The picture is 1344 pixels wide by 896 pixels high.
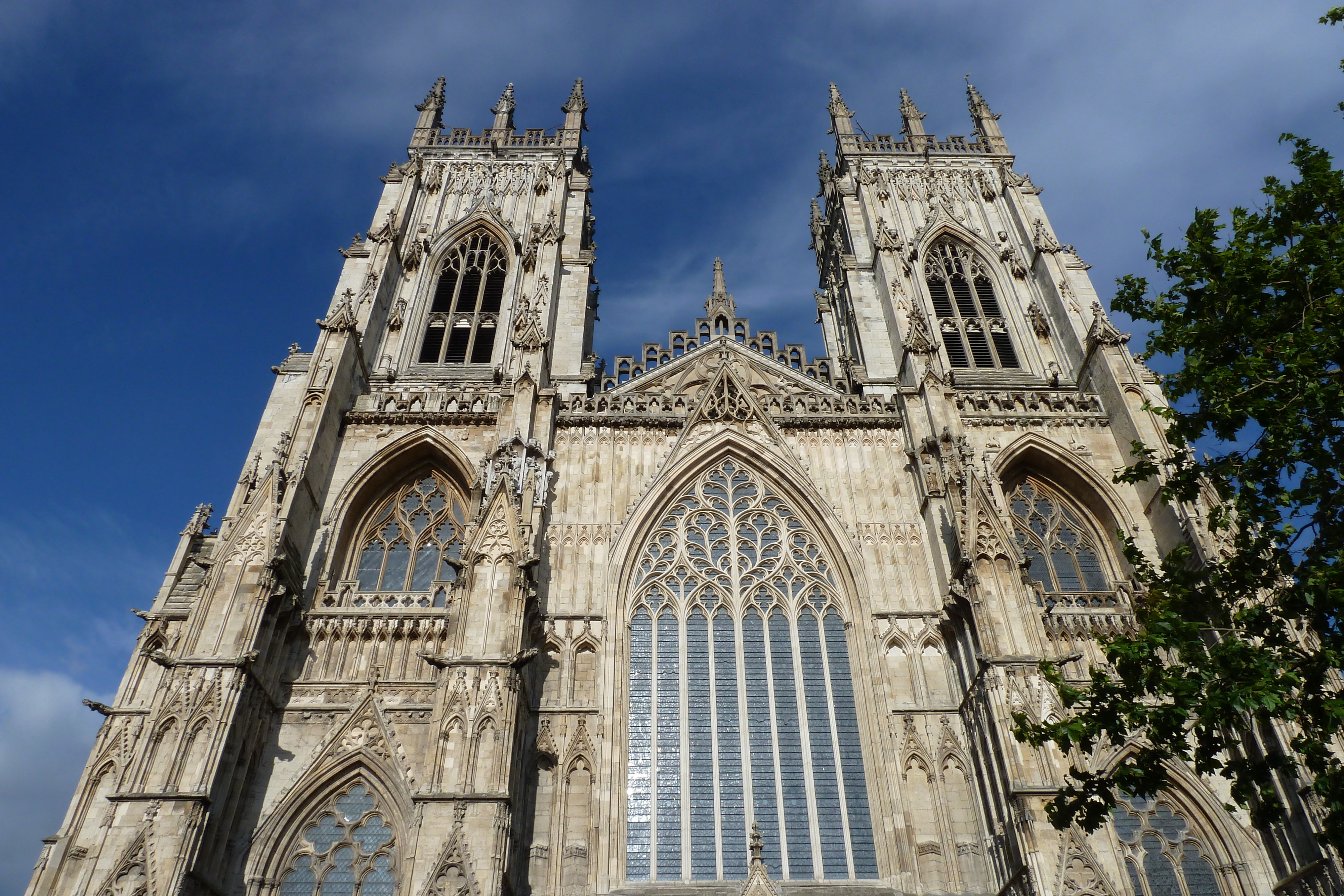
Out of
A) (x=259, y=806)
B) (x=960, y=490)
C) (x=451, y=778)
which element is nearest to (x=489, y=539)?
(x=451, y=778)

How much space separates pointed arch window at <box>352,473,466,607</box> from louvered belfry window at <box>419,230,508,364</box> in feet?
15.4

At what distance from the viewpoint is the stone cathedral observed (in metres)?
13.4

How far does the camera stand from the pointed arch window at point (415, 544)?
1766cm

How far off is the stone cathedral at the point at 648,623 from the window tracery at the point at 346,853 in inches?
1.6

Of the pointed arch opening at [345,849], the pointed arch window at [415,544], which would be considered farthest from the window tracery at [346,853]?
the pointed arch window at [415,544]

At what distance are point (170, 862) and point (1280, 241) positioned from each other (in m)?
15.7

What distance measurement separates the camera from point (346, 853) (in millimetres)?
13969

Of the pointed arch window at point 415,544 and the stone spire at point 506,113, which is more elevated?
the stone spire at point 506,113

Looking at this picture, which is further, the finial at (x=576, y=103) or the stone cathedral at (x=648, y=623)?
the finial at (x=576, y=103)

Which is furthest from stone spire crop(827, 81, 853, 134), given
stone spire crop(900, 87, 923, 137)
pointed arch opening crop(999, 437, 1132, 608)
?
pointed arch opening crop(999, 437, 1132, 608)

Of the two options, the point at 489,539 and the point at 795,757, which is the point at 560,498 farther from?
the point at 795,757

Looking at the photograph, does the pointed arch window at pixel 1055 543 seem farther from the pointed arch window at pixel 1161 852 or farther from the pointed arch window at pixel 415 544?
the pointed arch window at pixel 415 544

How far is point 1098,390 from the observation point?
20.8m

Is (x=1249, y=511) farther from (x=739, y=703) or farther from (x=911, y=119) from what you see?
(x=911, y=119)
